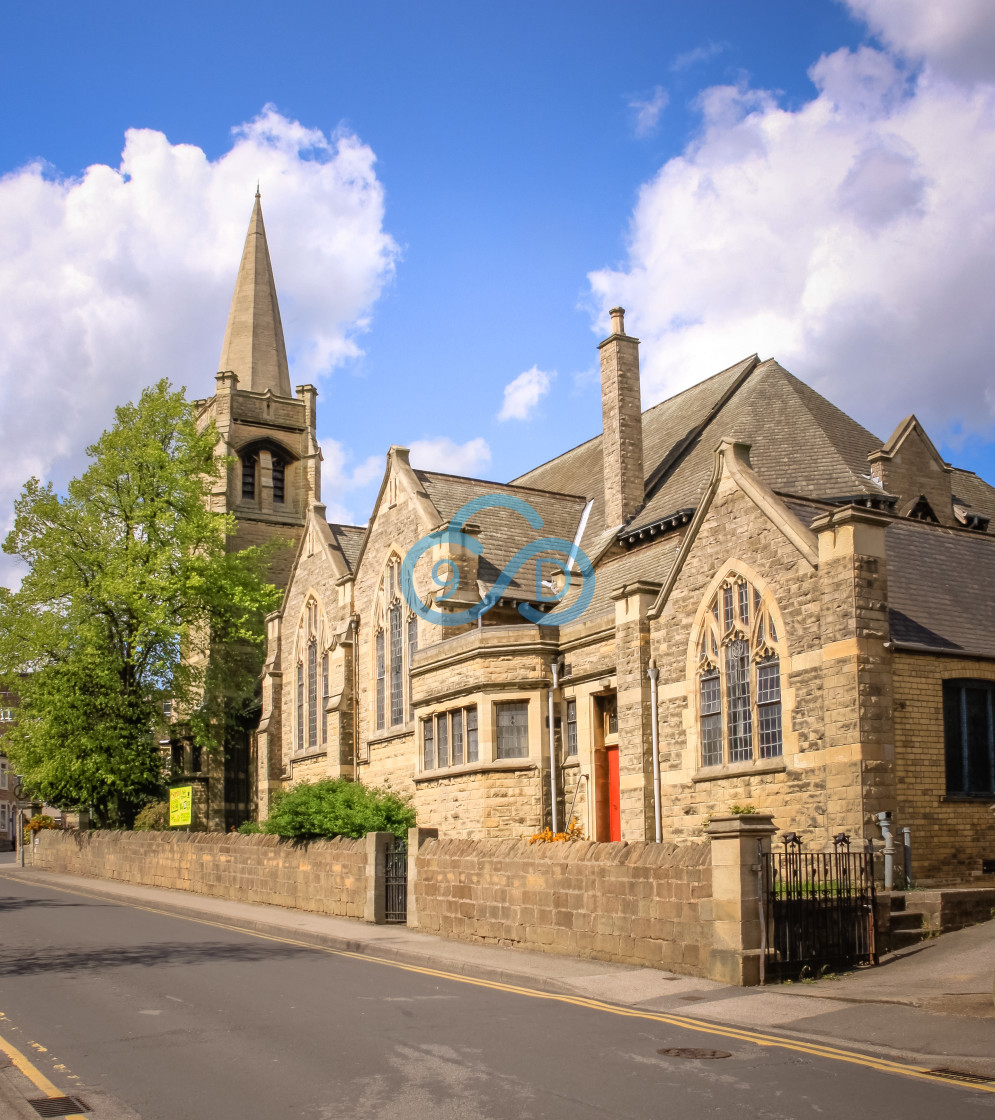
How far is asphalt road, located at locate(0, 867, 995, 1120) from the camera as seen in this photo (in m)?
7.72

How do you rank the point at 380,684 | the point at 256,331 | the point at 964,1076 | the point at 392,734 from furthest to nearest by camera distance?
the point at 256,331 < the point at 380,684 < the point at 392,734 < the point at 964,1076

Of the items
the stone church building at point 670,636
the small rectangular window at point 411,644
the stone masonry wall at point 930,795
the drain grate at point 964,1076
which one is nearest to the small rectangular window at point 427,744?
the stone church building at point 670,636

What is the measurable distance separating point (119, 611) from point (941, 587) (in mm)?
26585

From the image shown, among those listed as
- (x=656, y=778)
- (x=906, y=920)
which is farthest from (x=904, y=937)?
(x=656, y=778)

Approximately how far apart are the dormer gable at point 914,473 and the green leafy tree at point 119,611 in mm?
21598

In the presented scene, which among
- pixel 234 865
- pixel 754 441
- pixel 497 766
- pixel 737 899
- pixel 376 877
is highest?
pixel 754 441

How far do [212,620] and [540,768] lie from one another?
18.9m

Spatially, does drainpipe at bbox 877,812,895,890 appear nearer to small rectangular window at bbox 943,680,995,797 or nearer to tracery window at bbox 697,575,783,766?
small rectangular window at bbox 943,680,995,797

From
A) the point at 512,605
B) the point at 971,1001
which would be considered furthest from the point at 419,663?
the point at 971,1001

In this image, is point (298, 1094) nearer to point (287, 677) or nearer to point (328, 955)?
point (328, 955)

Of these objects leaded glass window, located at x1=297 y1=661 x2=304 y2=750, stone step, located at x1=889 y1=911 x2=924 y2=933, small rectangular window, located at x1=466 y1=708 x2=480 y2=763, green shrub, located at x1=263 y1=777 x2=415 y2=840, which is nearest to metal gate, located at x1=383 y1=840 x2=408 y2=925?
small rectangular window, located at x1=466 y1=708 x2=480 y2=763

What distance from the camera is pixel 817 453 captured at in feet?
83.9

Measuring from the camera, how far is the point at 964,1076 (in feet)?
28.7

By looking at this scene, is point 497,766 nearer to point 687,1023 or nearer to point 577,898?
point 577,898
